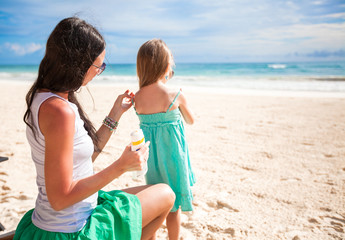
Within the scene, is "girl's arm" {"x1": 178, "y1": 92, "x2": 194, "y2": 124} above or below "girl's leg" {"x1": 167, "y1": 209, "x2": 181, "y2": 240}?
above

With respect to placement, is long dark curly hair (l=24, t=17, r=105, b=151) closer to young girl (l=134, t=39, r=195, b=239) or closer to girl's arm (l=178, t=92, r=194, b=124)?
young girl (l=134, t=39, r=195, b=239)

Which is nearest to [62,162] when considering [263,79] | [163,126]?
[163,126]

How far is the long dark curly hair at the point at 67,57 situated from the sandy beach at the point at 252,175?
1.84ft

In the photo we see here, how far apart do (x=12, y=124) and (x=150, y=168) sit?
5.00 meters

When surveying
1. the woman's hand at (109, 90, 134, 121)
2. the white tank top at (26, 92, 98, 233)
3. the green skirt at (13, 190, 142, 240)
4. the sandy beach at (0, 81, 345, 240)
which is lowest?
the sandy beach at (0, 81, 345, 240)

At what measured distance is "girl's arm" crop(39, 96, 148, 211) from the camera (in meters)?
1.10

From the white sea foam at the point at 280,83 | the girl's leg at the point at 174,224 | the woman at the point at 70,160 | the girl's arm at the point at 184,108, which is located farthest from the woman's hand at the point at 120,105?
the white sea foam at the point at 280,83

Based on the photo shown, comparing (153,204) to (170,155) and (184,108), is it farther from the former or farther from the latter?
(184,108)

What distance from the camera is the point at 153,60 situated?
2.01m

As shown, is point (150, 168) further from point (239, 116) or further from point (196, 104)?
point (196, 104)

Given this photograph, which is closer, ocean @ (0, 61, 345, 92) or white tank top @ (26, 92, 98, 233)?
white tank top @ (26, 92, 98, 233)

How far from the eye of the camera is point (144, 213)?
4.61 feet

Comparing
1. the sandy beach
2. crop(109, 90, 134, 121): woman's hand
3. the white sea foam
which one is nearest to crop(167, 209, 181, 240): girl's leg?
the sandy beach

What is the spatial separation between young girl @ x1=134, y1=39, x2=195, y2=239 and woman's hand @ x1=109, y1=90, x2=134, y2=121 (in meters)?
0.11
